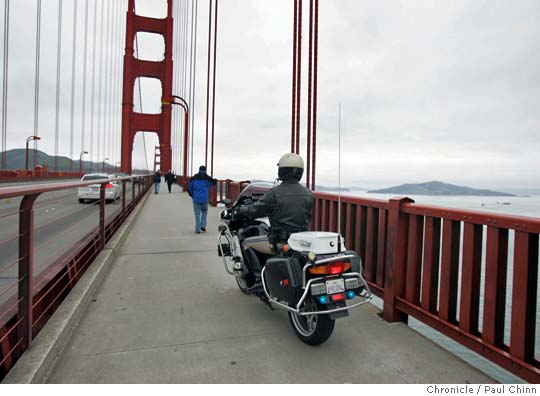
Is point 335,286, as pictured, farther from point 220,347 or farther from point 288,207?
point 220,347

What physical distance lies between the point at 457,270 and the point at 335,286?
2.91 feet

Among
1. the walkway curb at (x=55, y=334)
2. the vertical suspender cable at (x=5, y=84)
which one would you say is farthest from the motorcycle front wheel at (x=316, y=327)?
the vertical suspender cable at (x=5, y=84)

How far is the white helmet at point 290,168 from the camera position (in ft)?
10.1

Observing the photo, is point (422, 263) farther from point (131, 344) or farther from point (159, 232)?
point (159, 232)

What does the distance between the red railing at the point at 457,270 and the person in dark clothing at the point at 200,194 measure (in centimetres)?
466

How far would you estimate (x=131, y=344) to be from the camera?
2707mm

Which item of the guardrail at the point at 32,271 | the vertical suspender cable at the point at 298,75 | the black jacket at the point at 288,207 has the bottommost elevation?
the guardrail at the point at 32,271

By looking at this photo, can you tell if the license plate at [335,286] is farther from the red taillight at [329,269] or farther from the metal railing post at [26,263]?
the metal railing post at [26,263]

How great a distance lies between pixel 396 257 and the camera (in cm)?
314

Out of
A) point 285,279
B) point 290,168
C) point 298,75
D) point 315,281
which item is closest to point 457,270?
point 315,281

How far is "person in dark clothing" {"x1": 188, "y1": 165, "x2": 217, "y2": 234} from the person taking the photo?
7.92m

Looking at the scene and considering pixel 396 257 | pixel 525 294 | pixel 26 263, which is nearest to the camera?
pixel 525 294

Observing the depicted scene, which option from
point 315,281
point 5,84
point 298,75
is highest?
point 5,84

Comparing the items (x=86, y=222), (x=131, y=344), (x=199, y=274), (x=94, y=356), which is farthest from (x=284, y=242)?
(x=86, y=222)
